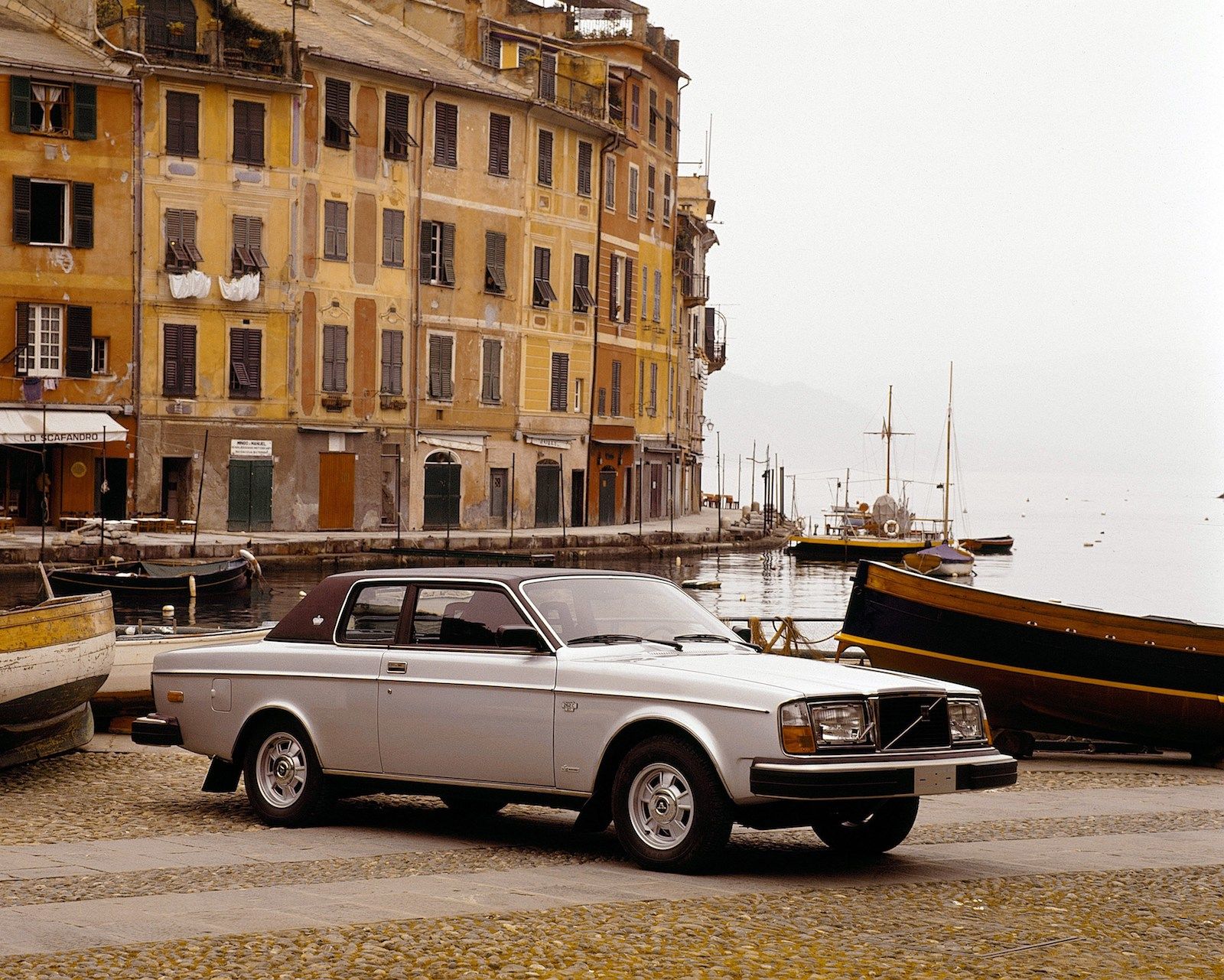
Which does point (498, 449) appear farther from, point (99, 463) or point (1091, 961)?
point (1091, 961)

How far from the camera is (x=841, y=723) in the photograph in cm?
945

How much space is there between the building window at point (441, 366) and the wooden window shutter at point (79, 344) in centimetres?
1244

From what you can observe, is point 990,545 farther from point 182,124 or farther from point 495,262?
point 182,124

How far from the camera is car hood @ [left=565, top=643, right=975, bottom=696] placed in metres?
9.54

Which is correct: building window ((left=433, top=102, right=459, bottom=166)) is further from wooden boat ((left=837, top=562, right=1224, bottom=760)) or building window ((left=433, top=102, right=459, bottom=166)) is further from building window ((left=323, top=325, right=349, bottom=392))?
wooden boat ((left=837, top=562, right=1224, bottom=760))

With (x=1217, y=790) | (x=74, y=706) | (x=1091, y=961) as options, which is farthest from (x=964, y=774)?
(x=74, y=706)

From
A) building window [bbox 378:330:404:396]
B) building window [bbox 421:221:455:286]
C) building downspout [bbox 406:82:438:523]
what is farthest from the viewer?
building window [bbox 421:221:455:286]

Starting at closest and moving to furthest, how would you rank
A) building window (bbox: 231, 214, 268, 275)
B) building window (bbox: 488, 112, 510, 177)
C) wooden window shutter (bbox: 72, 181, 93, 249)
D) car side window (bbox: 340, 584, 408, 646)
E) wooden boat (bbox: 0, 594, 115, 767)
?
1. car side window (bbox: 340, 584, 408, 646)
2. wooden boat (bbox: 0, 594, 115, 767)
3. wooden window shutter (bbox: 72, 181, 93, 249)
4. building window (bbox: 231, 214, 268, 275)
5. building window (bbox: 488, 112, 510, 177)

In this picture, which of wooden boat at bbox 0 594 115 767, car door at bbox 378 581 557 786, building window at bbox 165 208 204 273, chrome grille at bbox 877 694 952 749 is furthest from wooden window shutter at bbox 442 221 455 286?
chrome grille at bbox 877 694 952 749

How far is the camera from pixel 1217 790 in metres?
15.8

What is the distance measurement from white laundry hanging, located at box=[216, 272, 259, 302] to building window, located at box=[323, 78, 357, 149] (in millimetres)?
5488

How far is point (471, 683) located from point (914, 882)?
9.54 feet

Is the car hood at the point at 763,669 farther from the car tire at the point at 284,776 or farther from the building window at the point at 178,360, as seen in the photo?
the building window at the point at 178,360

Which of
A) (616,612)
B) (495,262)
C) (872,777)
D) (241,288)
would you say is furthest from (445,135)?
(872,777)
